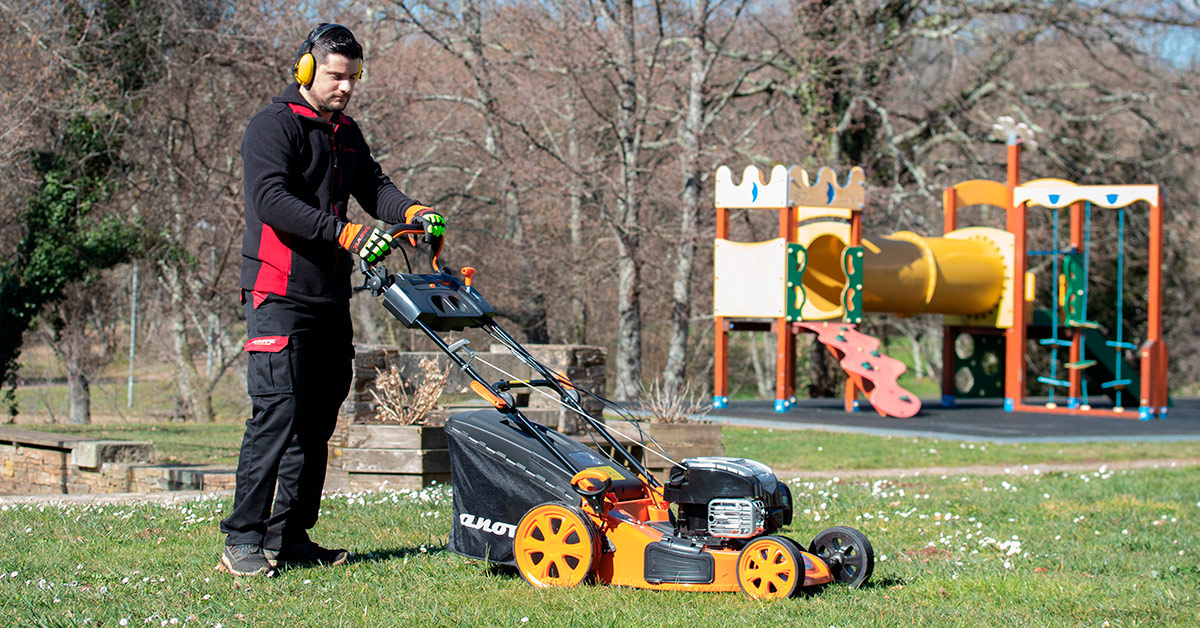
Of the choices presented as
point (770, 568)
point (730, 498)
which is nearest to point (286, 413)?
point (730, 498)

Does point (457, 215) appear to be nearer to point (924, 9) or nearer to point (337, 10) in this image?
point (337, 10)

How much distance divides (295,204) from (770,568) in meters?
2.10

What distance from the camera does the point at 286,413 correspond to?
177 inches

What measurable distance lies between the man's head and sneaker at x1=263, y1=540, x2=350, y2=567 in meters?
1.71

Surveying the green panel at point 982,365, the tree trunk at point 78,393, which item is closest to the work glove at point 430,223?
the green panel at point 982,365

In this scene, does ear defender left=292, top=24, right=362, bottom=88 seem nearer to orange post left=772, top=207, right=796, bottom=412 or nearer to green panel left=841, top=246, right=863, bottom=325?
orange post left=772, top=207, right=796, bottom=412

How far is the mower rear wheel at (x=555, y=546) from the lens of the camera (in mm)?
4227

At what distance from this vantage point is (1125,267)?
2339cm

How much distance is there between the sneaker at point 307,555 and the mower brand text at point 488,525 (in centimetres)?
54

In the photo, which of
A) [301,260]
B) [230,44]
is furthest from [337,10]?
[301,260]

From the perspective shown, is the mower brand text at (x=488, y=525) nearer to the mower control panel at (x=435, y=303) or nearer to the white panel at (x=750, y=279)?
the mower control panel at (x=435, y=303)

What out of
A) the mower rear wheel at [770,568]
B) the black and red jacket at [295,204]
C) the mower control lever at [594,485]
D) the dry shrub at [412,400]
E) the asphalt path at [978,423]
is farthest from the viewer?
the asphalt path at [978,423]

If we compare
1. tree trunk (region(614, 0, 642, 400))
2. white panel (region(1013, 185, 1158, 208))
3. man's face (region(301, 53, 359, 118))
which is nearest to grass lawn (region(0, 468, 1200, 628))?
man's face (region(301, 53, 359, 118))

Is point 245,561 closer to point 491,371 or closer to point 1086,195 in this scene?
point 491,371
